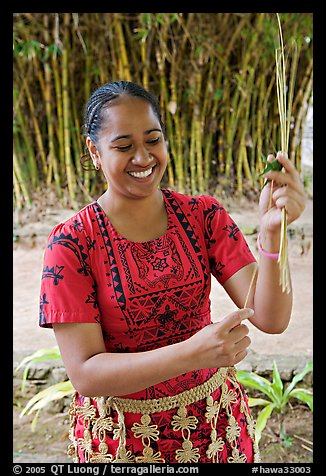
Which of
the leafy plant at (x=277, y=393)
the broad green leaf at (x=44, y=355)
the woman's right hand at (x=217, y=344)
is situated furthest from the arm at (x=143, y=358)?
the broad green leaf at (x=44, y=355)

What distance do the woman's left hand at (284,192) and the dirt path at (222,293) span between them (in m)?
1.80

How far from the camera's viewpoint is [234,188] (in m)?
4.06

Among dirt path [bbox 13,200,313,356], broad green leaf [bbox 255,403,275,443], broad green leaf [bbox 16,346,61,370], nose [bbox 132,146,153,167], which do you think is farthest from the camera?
dirt path [bbox 13,200,313,356]

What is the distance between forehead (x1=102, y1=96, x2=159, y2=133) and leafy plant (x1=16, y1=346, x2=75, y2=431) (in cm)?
136

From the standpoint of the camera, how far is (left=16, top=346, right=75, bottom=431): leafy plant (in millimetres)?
2039

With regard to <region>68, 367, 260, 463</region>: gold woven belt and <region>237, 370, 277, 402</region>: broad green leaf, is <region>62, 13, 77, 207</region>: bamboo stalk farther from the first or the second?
<region>68, 367, 260, 463</region>: gold woven belt

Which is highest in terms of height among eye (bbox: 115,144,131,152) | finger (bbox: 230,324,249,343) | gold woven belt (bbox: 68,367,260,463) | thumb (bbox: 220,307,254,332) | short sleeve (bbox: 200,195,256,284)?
eye (bbox: 115,144,131,152)

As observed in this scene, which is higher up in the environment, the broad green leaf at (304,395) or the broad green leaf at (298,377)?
the broad green leaf at (298,377)

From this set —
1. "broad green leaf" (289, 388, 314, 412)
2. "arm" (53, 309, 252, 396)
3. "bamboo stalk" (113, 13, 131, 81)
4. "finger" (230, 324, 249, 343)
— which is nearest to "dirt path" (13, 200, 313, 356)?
"broad green leaf" (289, 388, 314, 412)

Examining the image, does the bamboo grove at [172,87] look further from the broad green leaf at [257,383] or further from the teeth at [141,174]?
the teeth at [141,174]

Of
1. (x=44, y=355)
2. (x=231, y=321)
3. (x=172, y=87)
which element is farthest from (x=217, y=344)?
(x=172, y=87)

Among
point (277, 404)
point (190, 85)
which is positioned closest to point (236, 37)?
point (190, 85)

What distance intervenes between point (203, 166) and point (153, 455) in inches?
126

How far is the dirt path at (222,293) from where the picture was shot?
2.66 metres
